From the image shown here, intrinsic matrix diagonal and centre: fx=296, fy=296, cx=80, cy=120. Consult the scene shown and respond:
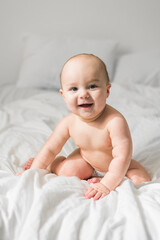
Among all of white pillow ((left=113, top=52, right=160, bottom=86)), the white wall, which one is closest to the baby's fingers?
white pillow ((left=113, top=52, right=160, bottom=86))

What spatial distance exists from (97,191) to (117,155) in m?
0.15

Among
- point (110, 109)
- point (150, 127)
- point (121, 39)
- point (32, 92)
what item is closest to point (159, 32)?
point (121, 39)

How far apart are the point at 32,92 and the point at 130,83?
0.74 meters

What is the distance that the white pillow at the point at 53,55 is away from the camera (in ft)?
7.81

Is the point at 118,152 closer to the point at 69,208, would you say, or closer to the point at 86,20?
the point at 69,208

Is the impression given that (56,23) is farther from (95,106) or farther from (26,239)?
(26,239)

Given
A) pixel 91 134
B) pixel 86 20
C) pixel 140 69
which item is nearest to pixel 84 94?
pixel 91 134

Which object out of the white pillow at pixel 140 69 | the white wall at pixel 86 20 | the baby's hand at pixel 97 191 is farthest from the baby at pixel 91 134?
the white wall at pixel 86 20

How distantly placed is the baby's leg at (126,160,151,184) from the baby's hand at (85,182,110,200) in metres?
0.19

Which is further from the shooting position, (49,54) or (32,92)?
(49,54)

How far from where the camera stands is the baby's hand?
798mm

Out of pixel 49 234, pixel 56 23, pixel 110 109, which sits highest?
pixel 56 23

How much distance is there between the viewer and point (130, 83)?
7.05 ft

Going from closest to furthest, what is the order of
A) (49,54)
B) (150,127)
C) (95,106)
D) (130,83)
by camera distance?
(95,106) → (150,127) → (130,83) → (49,54)
